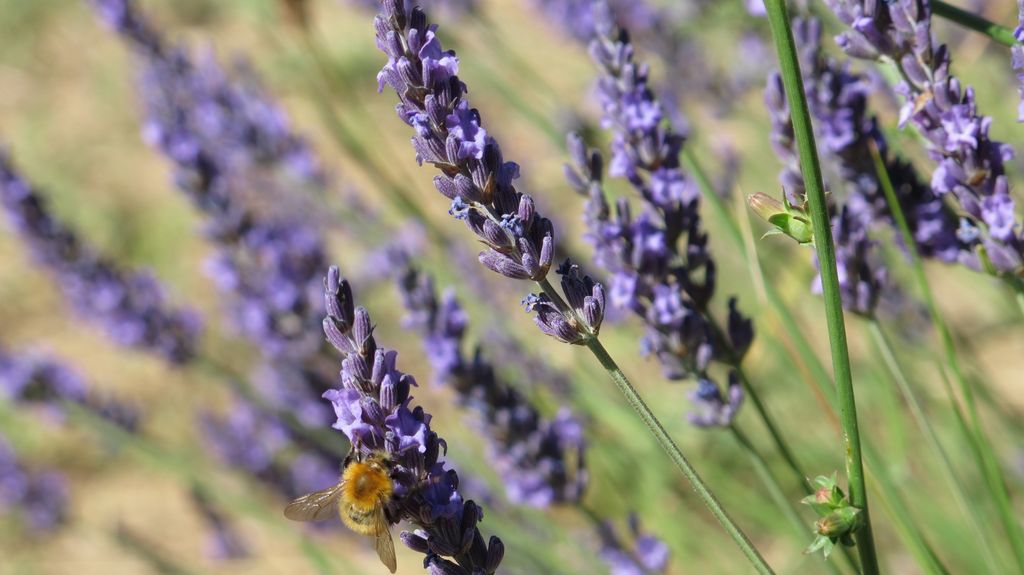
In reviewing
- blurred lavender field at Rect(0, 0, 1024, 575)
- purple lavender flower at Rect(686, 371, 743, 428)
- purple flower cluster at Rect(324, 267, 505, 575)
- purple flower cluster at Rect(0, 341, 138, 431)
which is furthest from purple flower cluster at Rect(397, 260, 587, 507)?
purple flower cluster at Rect(0, 341, 138, 431)

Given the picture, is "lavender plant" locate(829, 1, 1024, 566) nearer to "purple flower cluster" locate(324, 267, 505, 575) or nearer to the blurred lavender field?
the blurred lavender field

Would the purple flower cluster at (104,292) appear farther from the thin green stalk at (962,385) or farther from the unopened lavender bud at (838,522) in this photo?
the unopened lavender bud at (838,522)

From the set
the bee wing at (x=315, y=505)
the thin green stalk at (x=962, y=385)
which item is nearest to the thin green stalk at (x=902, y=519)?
the thin green stalk at (x=962, y=385)

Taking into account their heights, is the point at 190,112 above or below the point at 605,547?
above

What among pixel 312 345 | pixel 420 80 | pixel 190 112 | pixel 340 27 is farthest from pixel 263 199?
pixel 340 27

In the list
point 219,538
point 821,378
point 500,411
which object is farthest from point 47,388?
point 821,378

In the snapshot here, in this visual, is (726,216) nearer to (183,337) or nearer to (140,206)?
(183,337)
